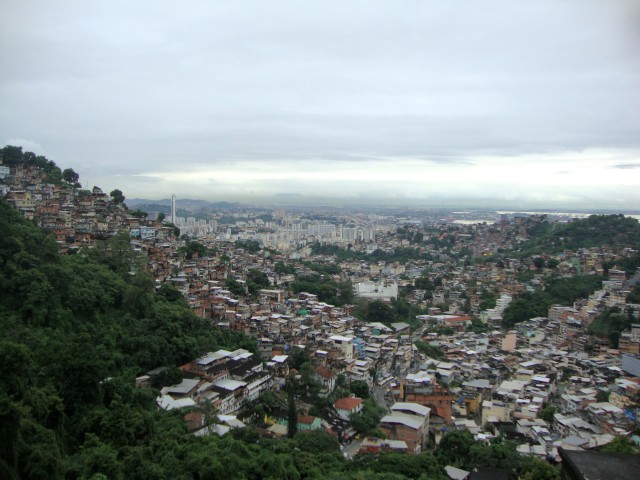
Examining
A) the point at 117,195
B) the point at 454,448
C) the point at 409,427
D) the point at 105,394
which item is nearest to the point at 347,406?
the point at 409,427

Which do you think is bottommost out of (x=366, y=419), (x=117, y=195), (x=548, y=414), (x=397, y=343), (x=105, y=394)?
(x=397, y=343)

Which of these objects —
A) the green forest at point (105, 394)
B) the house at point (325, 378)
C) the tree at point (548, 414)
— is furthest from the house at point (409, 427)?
the tree at point (548, 414)

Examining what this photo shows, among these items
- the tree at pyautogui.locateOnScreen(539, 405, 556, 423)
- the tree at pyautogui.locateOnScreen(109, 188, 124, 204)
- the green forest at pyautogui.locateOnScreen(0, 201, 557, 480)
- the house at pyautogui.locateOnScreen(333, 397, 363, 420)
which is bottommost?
the tree at pyautogui.locateOnScreen(539, 405, 556, 423)

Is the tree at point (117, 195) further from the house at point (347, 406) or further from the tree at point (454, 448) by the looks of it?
the tree at point (454, 448)

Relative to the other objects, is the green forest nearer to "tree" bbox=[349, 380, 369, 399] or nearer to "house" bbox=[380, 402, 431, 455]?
"house" bbox=[380, 402, 431, 455]

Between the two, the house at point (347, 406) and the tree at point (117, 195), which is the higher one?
the tree at point (117, 195)

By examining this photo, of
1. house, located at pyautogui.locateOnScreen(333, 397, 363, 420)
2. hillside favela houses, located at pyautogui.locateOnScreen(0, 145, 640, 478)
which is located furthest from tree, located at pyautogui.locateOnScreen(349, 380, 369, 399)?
house, located at pyautogui.locateOnScreen(333, 397, 363, 420)

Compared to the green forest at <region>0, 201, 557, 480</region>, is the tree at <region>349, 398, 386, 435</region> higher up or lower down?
lower down

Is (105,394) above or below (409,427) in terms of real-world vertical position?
above

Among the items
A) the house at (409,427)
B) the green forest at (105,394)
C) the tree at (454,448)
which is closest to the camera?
the green forest at (105,394)

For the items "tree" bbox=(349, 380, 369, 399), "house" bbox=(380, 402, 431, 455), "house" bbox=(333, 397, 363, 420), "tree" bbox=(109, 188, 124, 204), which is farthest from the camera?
"tree" bbox=(109, 188, 124, 204)

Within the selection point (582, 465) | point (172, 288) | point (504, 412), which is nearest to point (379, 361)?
point (504, 412)

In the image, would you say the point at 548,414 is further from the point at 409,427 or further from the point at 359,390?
the point at 359,390

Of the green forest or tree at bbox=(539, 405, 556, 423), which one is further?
tree at bbox=(539, 405, 556, 423)
